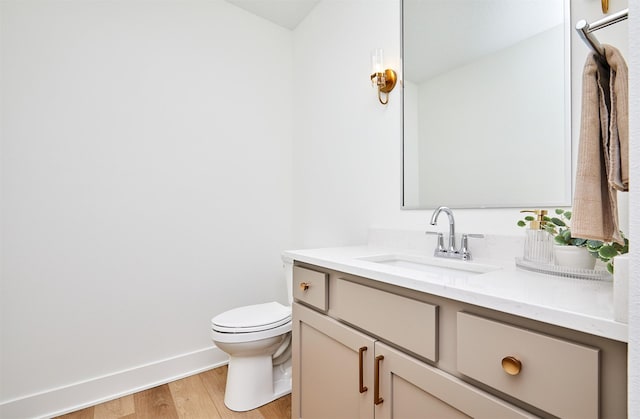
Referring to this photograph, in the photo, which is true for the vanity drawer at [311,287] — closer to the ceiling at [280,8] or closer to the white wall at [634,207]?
the white wall at [634,207]

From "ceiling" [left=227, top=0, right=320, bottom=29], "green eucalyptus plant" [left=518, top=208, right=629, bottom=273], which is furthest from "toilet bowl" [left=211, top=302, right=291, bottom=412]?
"ceiling" [left=227, top=0, right=320, bottom=29]

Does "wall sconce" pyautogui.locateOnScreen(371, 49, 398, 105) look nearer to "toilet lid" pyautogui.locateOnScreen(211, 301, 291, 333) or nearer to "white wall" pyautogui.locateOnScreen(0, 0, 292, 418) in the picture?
"white wall" pyautogui.locateOnScreen(0, 0, 292, 418)

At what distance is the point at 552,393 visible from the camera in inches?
22.5

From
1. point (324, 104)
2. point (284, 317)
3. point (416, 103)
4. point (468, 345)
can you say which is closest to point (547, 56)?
point (416, 103)

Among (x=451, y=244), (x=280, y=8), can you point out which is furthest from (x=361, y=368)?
(x=280, y=8)

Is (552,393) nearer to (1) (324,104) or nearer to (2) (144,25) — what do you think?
(1) (324,104)

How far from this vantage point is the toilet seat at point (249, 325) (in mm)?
1567

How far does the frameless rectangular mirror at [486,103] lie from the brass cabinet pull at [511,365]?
0.68 m

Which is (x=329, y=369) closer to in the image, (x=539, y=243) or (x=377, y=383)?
(x=377, y=383)

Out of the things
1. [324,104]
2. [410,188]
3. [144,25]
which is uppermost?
[144,25]

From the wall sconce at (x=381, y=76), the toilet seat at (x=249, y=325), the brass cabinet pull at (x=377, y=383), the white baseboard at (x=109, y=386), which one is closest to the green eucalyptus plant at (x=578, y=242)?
the brass cabinet pull at (x=377, y=383)

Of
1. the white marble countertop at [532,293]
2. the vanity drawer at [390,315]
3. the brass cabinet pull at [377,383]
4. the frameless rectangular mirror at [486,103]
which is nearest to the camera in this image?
the white marble countertop at [532,293]

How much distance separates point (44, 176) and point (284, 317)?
141 cm

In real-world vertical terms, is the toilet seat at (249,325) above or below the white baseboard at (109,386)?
above
